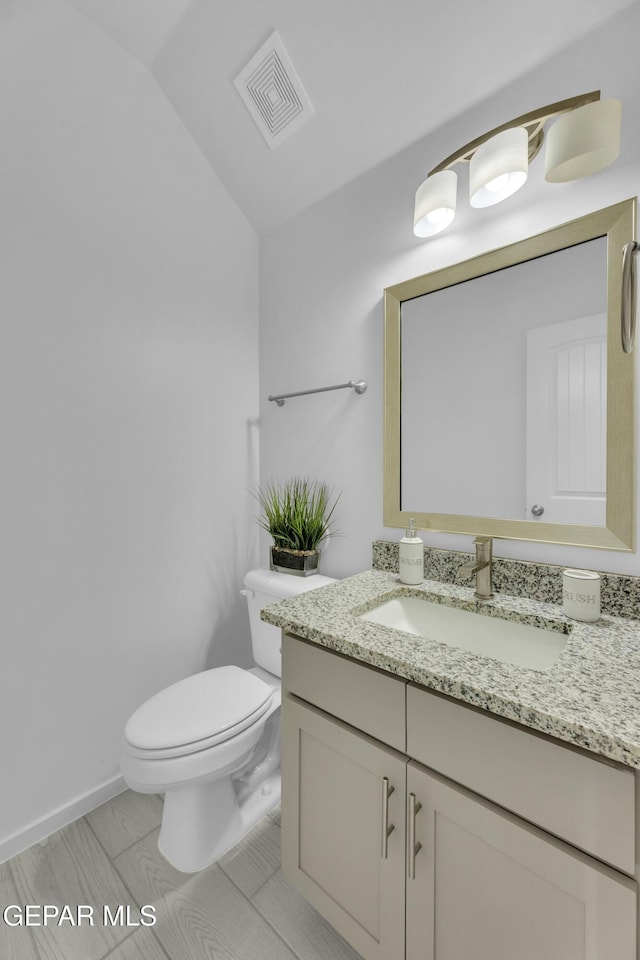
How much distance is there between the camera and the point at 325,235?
1.71 m

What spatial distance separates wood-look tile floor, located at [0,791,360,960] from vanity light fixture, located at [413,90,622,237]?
199 cm

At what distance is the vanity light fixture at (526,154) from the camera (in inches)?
37.0

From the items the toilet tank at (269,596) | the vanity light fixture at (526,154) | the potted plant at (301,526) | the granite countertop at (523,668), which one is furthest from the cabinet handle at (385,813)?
the vanity light fixture at (526,154)

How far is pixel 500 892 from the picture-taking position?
28.0 inches

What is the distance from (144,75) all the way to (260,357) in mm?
1080

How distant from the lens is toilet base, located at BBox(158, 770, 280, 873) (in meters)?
1.27

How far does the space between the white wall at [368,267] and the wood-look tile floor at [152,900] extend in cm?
98

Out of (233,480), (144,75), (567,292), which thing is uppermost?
(144,75)

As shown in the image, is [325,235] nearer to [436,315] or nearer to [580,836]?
[436,315]

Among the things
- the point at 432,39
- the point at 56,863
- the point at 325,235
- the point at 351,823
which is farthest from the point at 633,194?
the point at 56,863

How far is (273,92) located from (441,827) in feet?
7.07

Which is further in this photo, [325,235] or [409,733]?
[325,235]

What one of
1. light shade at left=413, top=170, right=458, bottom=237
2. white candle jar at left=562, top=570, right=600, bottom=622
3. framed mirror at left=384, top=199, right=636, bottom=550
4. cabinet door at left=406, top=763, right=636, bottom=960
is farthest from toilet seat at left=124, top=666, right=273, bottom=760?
light shade at left=413, top=170, right=458, bottom=237

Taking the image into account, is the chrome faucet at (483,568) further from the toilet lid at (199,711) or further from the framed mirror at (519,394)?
the toilet lid at (199,711)
